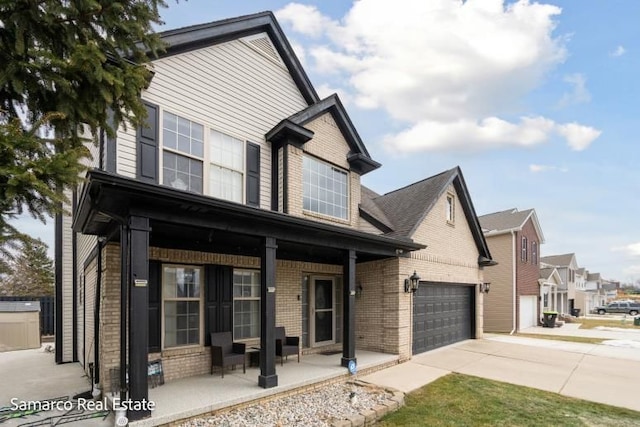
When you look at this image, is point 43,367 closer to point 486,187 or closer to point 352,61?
point 352,61

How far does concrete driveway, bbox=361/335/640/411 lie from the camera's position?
788cm

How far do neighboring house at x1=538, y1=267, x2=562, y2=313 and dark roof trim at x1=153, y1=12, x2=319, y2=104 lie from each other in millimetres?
22097

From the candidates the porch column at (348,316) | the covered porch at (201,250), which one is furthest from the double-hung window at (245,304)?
the porch column at (348,316)

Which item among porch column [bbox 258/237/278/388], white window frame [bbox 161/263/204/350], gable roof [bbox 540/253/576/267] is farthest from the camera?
gable roof [bbox 540/253/576/267]

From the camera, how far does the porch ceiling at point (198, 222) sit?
4.97 m

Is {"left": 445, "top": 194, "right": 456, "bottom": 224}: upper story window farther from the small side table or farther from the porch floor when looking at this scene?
the small side table

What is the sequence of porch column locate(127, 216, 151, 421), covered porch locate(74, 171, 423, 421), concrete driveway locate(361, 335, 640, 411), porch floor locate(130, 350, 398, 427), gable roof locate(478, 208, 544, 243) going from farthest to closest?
1. gable roof locate(478, 208, 544, 243)
2. concrete driveway locate(361, 335, 640, 411)
3. porch floor locate(130, 350, 398, 427)
4. covered porch locate(74, 171, 423, 421)
5. porch column locate(127, 216, 151, 421)

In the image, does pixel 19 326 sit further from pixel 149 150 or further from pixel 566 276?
pixel 566 276

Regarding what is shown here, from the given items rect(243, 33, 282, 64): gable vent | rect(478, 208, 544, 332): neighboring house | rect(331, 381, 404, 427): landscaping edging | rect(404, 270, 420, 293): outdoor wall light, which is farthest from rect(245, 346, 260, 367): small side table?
rect(478, 208, 544, 332): neighboring house

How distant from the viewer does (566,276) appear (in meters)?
33.8

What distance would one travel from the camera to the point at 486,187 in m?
20.0

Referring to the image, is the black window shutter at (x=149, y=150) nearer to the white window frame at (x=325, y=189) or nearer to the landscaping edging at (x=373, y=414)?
the white window frame at (x=325, y=189)

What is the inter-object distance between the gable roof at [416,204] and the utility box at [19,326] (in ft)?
41.9

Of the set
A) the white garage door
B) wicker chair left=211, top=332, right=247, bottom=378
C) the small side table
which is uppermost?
wicker chair left=211, top=332, right=247, bottom=378
